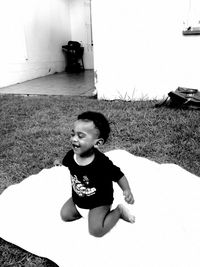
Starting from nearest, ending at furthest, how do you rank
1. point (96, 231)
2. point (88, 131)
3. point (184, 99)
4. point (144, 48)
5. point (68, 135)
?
point (88, 131) < point (96, 231) < point (68, 135) < point (184, 99) < point (144, 48)

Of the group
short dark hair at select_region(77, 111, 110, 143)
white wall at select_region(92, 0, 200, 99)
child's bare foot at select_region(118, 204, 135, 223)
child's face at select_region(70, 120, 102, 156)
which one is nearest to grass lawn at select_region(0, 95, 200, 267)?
white wall at select_region(92, 0, 200, 99)

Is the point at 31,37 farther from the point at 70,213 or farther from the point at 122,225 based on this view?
the point at 122,225

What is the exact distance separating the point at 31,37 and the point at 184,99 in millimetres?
6190

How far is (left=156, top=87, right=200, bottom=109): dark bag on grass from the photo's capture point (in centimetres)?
421

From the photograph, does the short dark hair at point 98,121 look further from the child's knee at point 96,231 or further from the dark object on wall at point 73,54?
the dark object on wall at point 73,54

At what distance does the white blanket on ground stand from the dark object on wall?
884cm

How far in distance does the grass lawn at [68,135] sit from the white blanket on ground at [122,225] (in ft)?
0.45

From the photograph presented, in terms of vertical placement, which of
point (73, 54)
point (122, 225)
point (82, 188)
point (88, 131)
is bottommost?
point (73, 54)

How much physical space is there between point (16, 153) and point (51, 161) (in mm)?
457

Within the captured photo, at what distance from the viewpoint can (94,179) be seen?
1617mm

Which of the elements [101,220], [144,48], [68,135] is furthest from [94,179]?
[144,48]

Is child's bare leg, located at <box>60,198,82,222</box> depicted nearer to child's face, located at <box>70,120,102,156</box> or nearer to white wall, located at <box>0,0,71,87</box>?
child's face, located at <box>70,120,102,156</box>

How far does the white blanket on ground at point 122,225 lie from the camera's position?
1.54 m

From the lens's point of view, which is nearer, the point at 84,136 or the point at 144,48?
the point at 84,136
